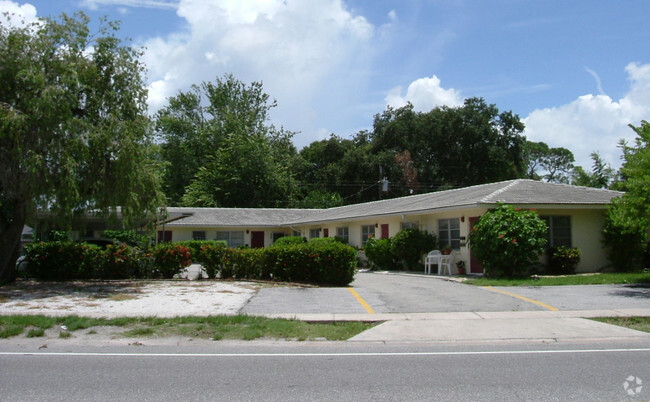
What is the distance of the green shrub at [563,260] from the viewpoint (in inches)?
773

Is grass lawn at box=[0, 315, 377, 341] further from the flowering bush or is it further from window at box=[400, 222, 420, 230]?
window at box=[400, 222, 420, 230]

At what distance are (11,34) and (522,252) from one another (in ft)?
55.7

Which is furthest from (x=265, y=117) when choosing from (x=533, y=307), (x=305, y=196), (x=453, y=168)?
(x=533, y=307)

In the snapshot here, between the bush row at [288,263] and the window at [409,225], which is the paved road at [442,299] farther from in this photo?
the window at [409,225]

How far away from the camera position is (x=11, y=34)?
15422 millimetres

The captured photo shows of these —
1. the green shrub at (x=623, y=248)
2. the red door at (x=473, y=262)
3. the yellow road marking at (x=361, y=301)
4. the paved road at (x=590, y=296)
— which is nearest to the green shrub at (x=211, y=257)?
the yellow road marking at (x=361, y=301)

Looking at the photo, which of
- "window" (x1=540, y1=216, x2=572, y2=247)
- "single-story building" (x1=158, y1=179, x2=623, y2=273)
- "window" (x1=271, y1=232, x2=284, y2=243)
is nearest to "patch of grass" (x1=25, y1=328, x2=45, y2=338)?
"single-story building" (x1=158, y1=179, x2=623, y2=273)

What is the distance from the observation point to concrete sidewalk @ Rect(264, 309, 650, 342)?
9352 mm

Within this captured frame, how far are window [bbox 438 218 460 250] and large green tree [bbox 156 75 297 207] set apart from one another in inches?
1266

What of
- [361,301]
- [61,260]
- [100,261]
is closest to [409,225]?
[361,301]

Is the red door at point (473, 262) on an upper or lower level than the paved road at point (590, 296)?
upper

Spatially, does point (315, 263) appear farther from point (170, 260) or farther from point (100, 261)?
point (100, 261)

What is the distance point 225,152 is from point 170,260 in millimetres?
36171

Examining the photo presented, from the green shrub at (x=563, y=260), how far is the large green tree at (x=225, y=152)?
36707mm
